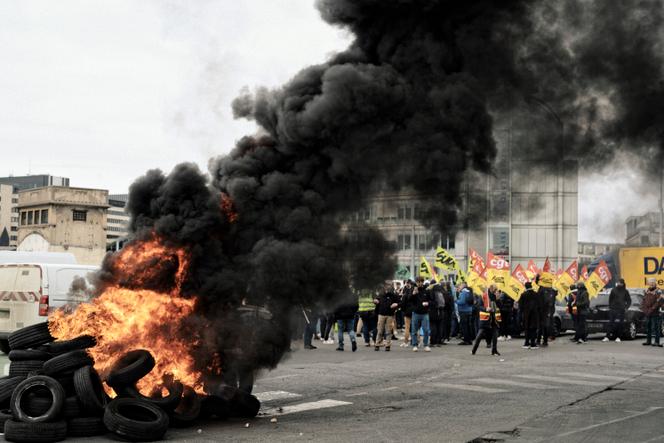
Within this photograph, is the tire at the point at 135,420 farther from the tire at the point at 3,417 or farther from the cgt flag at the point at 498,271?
the cgt flag at the point at 498,271

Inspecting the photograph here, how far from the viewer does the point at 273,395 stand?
11.7 m

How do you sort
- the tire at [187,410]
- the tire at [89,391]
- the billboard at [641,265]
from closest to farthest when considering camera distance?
the tire at [89,391] → the tire at [187,410] → the billboard at [641,265]

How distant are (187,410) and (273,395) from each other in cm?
268

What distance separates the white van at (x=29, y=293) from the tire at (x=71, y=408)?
8.06 metres

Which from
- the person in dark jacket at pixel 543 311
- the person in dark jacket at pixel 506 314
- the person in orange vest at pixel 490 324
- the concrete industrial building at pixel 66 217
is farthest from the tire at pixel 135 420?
the concrete industrial building at pixel 66 217

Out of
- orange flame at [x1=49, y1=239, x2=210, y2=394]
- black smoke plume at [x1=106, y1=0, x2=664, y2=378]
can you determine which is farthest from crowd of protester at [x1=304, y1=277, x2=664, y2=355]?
orange flame at [x1=49, y1=239, x2=210, y2=394]

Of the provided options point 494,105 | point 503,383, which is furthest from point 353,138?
point 503,383

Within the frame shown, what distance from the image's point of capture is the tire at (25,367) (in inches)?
352

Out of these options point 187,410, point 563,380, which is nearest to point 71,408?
point 187,410

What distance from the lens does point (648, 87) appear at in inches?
463

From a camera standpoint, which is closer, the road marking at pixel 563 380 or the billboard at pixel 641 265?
the road marking at pixel 563 380

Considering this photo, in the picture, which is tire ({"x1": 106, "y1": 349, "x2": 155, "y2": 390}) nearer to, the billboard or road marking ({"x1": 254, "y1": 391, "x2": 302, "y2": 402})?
road marking ({"x1": 254, "y1": 391, "x2": 302, "y2": 402})

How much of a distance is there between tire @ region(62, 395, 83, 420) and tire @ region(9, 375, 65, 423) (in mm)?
81

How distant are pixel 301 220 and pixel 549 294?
1541 cm
